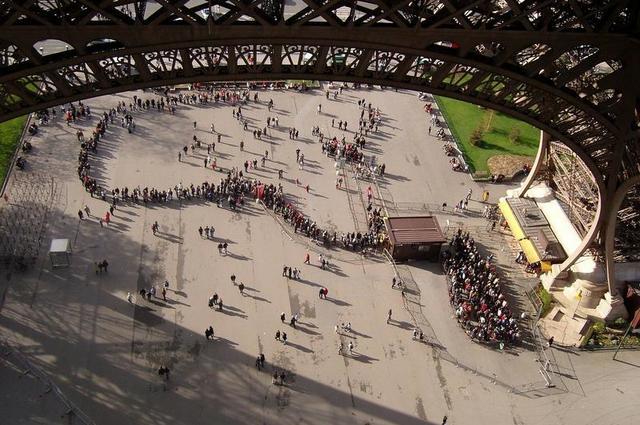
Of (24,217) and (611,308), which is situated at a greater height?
(24,217)

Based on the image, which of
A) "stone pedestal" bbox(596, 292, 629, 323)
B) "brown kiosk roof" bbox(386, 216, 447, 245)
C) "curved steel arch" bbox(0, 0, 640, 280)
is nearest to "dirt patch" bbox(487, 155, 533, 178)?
"brown kiosk roof" bbox(386, 216, 447, 245)

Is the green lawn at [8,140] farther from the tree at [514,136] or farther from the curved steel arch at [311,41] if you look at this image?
the tree at [514,136]

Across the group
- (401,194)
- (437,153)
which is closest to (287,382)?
(401,194)

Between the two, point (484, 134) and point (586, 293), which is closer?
point (586, 293)

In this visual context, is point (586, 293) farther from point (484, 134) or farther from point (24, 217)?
point (24, 217)

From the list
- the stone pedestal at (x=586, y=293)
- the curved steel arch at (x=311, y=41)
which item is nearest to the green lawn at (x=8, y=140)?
the curved steel arch at (x=311, y=41)

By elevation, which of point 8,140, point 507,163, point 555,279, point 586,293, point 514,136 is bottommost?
point 586,293

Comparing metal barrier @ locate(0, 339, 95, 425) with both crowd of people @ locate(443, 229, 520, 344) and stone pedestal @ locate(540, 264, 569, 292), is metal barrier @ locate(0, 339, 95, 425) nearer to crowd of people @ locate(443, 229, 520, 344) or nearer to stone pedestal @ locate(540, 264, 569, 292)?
crowd of people @ locate(443, 229, 520, 344)

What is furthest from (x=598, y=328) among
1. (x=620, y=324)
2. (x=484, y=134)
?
(x=484, y=134)
